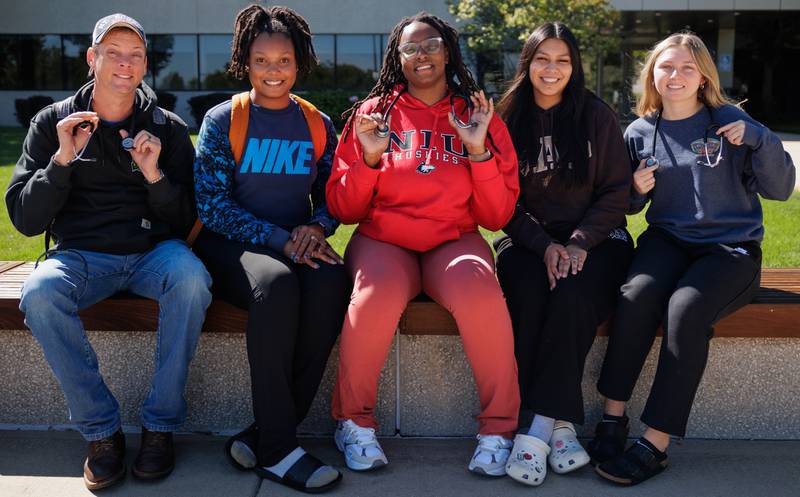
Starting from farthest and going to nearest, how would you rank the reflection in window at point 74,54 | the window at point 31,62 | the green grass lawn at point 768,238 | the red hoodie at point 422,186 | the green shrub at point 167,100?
the window at point 31,62, the reflection in window at point 74,54, the green shrub at point 167,100, the green grass lawn at point 768,238, the red hoodie at point 422,186

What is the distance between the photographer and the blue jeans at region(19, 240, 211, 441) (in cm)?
296

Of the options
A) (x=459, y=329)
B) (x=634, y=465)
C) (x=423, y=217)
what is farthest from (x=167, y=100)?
(x=634, y=465)

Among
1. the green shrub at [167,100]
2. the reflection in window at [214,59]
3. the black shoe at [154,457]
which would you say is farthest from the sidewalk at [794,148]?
the green shrub at [167,100]

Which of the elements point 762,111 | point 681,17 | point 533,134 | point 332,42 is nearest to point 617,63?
point 681,17

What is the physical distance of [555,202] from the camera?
3.54 metres

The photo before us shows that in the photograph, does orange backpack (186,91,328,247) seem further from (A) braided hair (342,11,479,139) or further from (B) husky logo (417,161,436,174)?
(B) husky logo (417,161,436,174)

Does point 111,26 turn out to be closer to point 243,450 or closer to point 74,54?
point 243,450

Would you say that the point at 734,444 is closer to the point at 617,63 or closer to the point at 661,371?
the point at 661,371

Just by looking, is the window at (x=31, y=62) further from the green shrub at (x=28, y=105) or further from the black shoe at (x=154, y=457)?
the black shoe at (x=154, y=457)

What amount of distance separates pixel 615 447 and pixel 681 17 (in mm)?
25862

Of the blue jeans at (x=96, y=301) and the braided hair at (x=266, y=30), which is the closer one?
the blue jeans at (x=96, y=301)

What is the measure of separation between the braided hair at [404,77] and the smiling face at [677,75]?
31.4 inches

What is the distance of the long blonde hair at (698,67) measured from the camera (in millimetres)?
3465

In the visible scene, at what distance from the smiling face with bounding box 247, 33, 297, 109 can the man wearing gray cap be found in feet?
1.31
